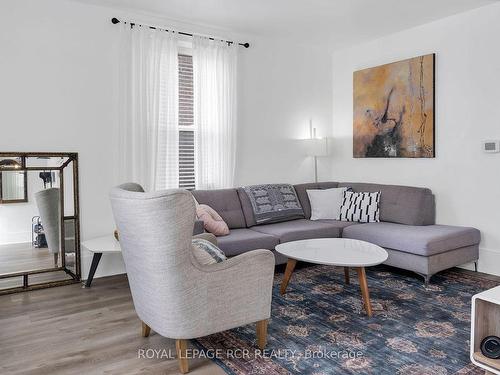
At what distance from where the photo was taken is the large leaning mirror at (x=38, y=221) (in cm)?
355

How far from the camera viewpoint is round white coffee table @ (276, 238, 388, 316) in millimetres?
2955

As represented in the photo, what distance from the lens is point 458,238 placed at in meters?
3.85

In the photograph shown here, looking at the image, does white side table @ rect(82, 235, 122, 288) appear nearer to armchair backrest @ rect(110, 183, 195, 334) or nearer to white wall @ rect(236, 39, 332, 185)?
armchair backrest @ rect(110, 183, 195, 334)

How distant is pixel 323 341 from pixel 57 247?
99.1 inches

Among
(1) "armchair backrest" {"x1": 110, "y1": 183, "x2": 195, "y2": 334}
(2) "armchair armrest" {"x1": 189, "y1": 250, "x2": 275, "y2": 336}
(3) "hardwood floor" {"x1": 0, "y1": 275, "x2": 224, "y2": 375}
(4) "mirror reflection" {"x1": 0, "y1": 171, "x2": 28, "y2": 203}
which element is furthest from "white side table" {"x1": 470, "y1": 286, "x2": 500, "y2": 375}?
(4) "mirror reflection" {"x1": 0, "y1": 171, "x2": 28, "y2": 203}

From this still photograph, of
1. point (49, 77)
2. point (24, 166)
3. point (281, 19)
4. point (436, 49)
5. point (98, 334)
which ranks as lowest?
point (98, 334)

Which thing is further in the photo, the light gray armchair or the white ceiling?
the white ceiling

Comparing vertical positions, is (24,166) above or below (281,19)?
below

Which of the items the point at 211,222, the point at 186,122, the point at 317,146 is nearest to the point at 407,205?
the point at 317,146

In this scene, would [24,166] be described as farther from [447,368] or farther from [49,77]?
[447,368]

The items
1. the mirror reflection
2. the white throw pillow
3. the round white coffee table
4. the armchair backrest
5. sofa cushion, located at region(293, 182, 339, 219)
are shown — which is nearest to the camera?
the armchair backrest

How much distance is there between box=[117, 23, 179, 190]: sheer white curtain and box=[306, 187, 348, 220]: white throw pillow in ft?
5.22

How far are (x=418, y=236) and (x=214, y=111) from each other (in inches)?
94.0

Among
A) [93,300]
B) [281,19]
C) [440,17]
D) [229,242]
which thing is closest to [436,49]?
[440,17]
